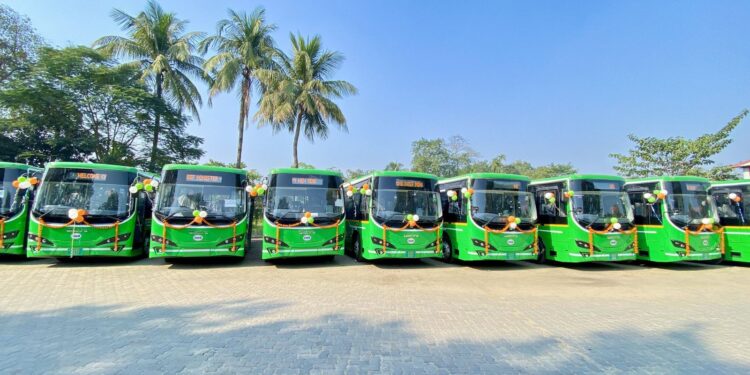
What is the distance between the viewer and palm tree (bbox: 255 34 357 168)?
19.2 meters

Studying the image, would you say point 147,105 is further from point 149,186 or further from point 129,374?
point 129,374

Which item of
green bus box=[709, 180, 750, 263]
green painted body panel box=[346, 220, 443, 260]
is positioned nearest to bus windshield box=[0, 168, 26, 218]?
green painted body panel box=[346, 220, 443, 260]

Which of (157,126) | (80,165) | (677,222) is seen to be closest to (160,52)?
(157,126)

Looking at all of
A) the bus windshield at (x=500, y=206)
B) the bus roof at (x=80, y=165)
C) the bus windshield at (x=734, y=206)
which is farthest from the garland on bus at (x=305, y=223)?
the bus windshield at (x=734, y=206)

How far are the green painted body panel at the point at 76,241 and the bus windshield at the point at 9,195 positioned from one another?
120 centimetres

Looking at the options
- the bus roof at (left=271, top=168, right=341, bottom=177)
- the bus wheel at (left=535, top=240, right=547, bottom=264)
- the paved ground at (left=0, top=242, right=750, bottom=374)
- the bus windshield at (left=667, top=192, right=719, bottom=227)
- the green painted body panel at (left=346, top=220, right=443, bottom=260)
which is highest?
the bus roof at (left=271, top=168, right=341, bottom=177)

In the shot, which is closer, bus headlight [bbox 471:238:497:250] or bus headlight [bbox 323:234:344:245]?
bus headlight [bbox 471:238:497:250]

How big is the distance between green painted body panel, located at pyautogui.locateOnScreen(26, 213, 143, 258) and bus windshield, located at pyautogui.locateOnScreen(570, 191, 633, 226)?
1244cm

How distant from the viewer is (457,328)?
17.0ft

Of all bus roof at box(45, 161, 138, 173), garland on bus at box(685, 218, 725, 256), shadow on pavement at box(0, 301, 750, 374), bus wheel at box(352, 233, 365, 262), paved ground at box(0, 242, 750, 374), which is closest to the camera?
shadow on pavement at box(0, 301, 750, 374)

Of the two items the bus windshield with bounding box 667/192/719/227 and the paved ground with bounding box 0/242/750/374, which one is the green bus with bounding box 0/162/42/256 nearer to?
the paved ground with bounding box 0/242/750/374

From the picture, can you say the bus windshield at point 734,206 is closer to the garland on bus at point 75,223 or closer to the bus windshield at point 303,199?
the bus windshield at point 303,199

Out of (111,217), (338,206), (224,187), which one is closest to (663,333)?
(338,206)

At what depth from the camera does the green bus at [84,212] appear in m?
9.48
